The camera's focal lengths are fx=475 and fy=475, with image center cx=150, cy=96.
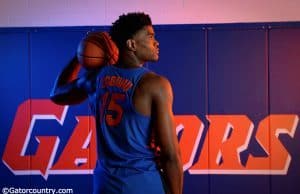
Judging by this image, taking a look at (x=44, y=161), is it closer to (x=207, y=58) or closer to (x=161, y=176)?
(x=207, y=58)

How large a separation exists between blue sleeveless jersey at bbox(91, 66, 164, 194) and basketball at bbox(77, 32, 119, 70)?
412 millimetres

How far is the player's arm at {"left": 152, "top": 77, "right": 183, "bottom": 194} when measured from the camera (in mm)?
1782

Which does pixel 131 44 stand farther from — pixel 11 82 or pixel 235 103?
pixel 11 82

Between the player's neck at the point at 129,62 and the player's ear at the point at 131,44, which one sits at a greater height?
the player's ear at the point at 131,44

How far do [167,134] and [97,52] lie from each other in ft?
2.21

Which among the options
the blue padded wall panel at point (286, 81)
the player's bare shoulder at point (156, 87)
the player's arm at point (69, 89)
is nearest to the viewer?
the player's bare shoulder at point (156, 87)

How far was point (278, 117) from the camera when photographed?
150 inches

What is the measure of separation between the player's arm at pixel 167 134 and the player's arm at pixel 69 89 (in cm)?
51

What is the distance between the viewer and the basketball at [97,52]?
228cm

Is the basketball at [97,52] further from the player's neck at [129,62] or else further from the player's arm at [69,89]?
the player's neck at [129,62]

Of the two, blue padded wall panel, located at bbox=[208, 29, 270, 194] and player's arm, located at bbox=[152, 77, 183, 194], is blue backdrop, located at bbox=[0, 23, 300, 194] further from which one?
player's arm, located at bbox=[152, 77, 183, 194]

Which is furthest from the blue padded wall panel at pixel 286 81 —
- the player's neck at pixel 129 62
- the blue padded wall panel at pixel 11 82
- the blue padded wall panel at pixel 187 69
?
the player's neck at pixel 129 62

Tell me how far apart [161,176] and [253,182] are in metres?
2.16

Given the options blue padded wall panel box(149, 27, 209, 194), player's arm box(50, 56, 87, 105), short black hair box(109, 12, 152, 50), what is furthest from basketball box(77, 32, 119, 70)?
blue padded wall panel box(149, 27, 209, 194)
